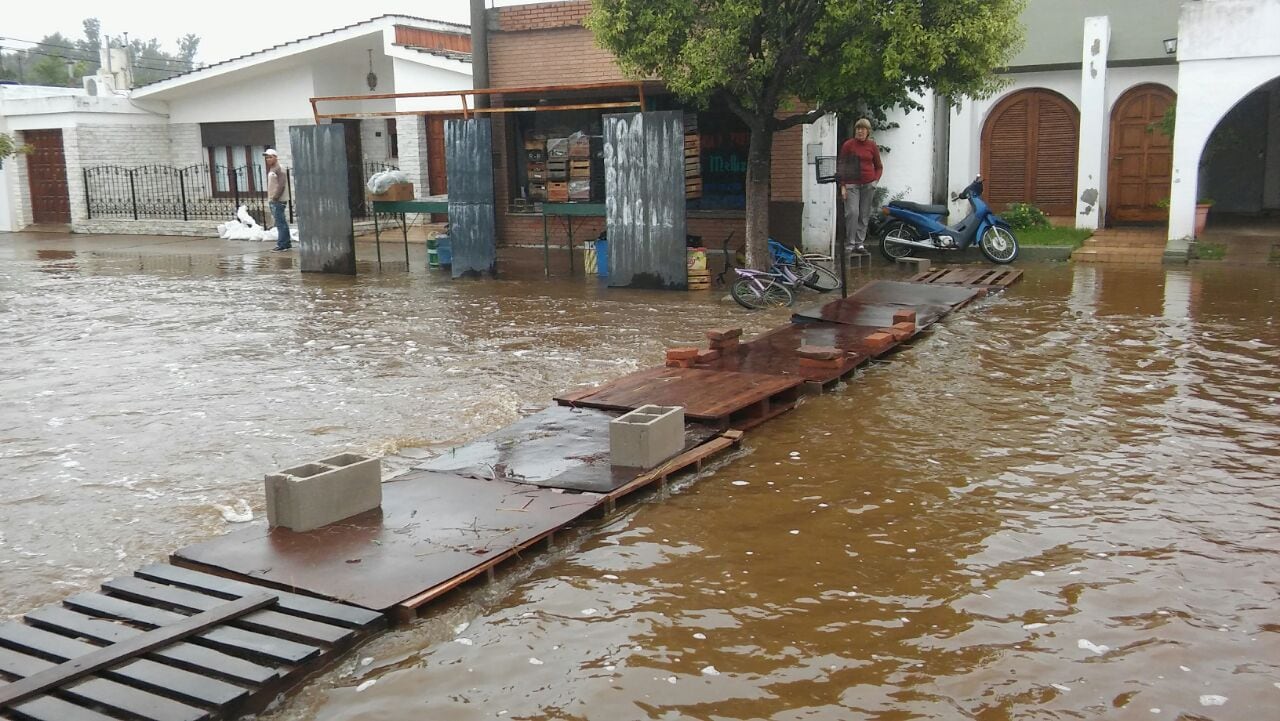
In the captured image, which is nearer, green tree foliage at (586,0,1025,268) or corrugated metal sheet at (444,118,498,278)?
green tree foliage at (586,0,1025,268)

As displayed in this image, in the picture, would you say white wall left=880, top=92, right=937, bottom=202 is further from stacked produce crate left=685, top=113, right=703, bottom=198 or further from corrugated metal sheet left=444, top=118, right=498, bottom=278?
corrugated metal sheet left=444, top=118, right=498, bottom=278

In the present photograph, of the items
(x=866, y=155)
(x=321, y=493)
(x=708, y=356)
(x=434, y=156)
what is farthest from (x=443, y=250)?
(x=321, y=493)

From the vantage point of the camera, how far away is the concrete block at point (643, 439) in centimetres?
655

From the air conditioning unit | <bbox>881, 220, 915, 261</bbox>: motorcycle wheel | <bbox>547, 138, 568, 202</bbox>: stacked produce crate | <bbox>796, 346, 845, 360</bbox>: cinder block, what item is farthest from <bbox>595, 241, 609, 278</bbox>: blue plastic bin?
the air conditioning unit

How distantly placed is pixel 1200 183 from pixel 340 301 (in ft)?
47.5

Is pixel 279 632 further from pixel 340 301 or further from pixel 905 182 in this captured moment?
pixel 905 182

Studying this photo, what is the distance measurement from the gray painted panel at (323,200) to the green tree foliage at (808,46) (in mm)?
5680

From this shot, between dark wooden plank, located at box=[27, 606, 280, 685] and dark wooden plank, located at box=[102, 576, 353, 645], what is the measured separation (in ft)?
0.75

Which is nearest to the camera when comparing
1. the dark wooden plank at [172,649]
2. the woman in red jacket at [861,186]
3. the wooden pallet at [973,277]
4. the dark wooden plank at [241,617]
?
the dark wooden plank at [172,649]

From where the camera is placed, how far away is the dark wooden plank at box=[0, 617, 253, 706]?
13.2ft

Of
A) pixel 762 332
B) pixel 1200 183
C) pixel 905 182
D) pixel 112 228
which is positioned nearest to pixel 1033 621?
pixel 762 332

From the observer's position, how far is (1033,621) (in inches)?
184

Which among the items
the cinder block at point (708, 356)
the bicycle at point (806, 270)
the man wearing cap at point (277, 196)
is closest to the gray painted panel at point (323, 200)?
the man wearing cap at point (277, 196)

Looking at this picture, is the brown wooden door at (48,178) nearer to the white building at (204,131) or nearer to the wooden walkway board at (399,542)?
the white building at (204,131)
